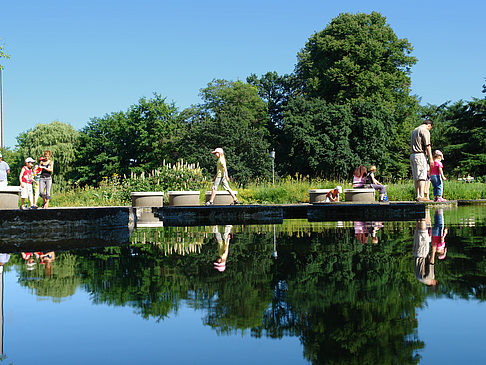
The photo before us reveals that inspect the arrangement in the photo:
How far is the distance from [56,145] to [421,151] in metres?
57.8

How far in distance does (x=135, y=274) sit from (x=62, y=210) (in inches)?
227

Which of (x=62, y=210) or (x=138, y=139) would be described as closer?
(x=62, y=210)

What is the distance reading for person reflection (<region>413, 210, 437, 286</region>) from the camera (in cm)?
527

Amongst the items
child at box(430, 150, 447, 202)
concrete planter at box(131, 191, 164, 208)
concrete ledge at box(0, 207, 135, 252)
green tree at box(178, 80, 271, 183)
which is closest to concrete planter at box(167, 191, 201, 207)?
concrete planter at box(131, 191, 164, 208)

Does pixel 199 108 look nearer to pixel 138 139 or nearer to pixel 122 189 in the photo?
pixel 138 139

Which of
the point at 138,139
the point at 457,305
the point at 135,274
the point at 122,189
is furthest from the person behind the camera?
the point at 138,139

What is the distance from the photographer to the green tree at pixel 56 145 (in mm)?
64438

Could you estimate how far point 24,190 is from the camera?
658 inches

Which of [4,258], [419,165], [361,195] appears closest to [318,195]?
[361,195]

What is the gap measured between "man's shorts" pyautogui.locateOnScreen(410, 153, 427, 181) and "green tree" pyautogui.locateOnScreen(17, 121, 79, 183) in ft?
183

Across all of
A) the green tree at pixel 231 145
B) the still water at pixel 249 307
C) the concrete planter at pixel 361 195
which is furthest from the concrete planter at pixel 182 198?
the green tree at pixel 231 145

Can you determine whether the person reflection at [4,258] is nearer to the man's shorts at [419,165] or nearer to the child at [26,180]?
the child at [26,180]

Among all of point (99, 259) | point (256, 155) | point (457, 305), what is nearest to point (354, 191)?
point (99, 259)

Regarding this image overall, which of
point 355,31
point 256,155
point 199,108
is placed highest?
point 355,31
